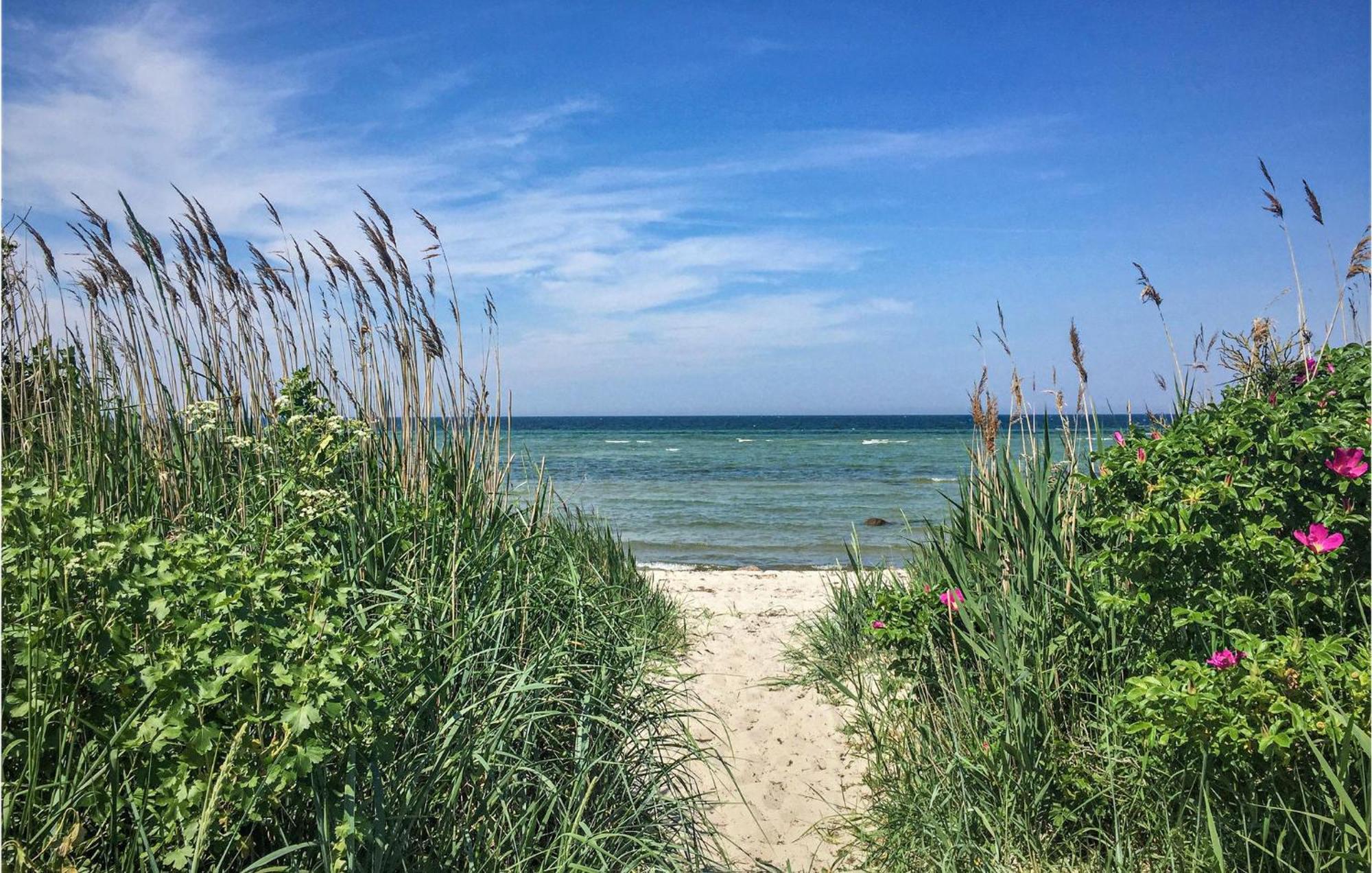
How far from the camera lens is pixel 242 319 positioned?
395 centimetres

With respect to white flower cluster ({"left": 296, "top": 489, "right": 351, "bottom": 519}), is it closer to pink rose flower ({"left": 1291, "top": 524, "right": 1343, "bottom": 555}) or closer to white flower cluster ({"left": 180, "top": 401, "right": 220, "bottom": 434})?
white flower cluster ({"left": 180, "top": 401, "right": 220, "bottom": 434})

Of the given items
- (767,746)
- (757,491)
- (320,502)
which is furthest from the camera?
(757,491)

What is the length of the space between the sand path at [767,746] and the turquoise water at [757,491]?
1100 mm

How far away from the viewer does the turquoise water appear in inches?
509

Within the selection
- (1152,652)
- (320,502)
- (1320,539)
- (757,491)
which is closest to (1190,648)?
(1152,652)

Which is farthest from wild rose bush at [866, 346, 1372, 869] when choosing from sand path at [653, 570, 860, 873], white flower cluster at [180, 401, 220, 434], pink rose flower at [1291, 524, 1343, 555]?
white flower cluster at [180, 401, 220, 434]

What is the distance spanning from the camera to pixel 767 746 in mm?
4133

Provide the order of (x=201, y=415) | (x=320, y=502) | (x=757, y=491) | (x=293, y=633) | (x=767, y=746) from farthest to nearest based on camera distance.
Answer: (x=757, y=491), (x=767, y=746), (x=201, y=415), (x=320, y=502), (x=293, y=633)

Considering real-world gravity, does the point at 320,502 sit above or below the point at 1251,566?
above

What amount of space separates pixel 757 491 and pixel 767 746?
1759cm

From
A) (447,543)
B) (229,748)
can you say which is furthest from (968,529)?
(229,748)

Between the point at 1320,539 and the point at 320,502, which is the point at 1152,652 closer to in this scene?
the point at 1320,539

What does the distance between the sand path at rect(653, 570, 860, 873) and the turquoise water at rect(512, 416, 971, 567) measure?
1.10m

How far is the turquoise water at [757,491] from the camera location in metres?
12.9
